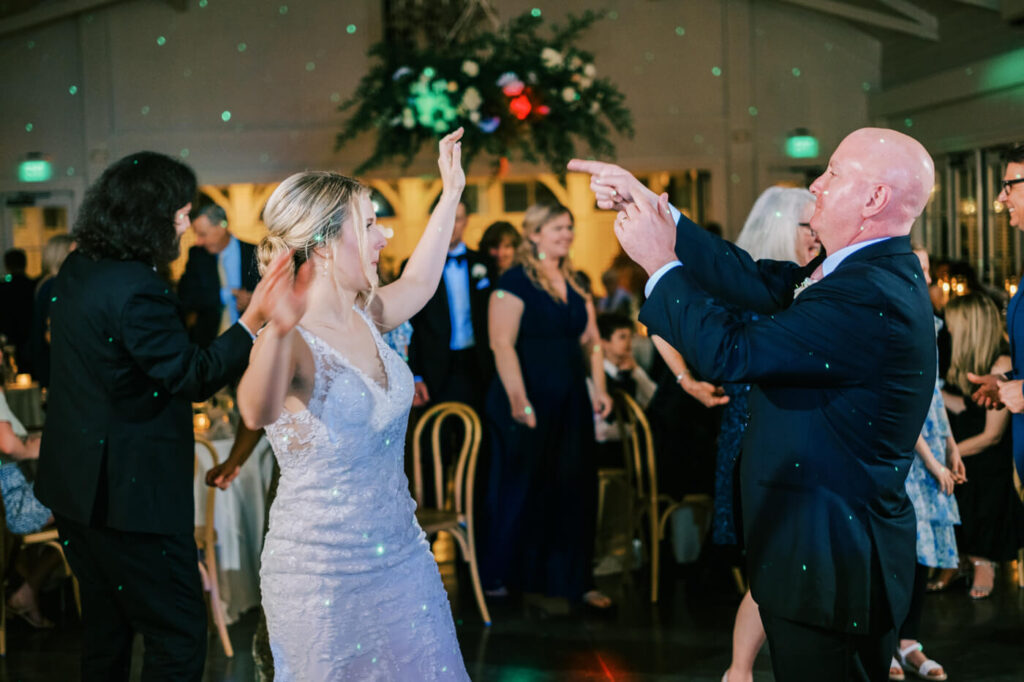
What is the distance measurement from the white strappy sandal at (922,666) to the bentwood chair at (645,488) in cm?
116

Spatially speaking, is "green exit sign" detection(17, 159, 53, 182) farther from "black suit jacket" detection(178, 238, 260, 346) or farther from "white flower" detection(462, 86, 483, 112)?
"white flower" detection(462, 86, 483, 112)

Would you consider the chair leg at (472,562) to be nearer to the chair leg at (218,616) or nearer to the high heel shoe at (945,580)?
the chair leg at (218,616)

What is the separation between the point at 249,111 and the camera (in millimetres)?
9336

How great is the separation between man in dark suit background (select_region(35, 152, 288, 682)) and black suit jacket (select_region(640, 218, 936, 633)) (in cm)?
105

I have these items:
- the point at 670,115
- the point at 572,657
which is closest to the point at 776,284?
the point at 572,657

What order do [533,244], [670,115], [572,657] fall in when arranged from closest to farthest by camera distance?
[572,657] < [533,244] < [670,115]

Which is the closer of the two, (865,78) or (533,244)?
(533,244)

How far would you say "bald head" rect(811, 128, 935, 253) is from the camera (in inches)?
76.2

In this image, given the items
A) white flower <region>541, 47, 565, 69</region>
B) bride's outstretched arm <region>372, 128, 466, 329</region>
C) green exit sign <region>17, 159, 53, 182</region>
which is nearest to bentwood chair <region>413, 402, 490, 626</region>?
bride's outstretched arm <region>372, 128, 466, 329</region>

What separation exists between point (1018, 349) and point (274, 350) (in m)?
2.35

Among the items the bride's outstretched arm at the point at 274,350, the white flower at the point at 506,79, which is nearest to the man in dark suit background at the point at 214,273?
the white flower at the point at 506,79

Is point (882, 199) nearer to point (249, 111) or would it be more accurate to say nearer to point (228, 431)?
point (228, 431)

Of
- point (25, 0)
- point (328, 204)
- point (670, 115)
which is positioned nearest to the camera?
point (328, 204)

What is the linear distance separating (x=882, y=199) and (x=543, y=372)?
101 inches
